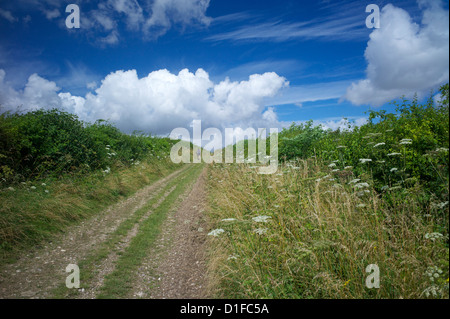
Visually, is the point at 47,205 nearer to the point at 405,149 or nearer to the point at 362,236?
the point at 362,236

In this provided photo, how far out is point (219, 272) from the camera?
4680mm

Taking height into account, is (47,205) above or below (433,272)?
above

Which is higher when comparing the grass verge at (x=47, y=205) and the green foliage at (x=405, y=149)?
the green foliage at (x=405, y=149)

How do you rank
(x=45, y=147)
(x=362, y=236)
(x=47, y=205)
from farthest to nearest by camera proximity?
(x=45, y=147), (x=47, y=205), (x=362, y=236)

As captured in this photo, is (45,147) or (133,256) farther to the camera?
(45,147)

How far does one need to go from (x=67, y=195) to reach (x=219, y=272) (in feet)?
24.2

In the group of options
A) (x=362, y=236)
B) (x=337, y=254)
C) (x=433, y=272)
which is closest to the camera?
(x=433, y=272)

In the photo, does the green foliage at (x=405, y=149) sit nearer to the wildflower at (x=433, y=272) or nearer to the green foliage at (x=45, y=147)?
the wildflower at (x=433, y=272)

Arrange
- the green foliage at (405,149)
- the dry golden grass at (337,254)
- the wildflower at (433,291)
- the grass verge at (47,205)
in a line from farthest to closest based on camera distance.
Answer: the grass verge at (47,205), the green foliage at (405,149), the dry golden grass at (337,254), the wildflower at (433,291)

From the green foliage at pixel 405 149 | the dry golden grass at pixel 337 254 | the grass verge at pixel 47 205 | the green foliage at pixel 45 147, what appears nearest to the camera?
the dry golden grass at pixel 337 254

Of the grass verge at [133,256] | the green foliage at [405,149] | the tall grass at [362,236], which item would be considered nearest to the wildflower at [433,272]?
the tall grass at [362,236]

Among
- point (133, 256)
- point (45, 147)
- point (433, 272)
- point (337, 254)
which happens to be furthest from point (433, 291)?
point (45, 147)
